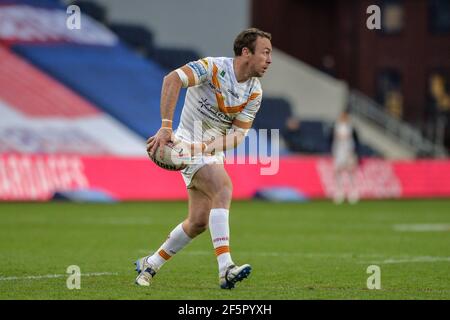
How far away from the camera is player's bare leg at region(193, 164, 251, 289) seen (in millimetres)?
9766

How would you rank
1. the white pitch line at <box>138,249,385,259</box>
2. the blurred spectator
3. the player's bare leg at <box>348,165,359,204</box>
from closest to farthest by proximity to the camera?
the white pitch line at <box>138,249,385,259</box>
the blurred spectator
the player's bare leg at <box>348,165,359,204</box>

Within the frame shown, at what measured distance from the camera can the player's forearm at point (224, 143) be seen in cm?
1020

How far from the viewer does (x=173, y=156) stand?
985cm

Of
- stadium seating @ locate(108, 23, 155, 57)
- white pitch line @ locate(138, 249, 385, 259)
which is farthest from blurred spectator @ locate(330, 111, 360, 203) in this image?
A: white pitch line @ locate(138, 249, 385, 259)

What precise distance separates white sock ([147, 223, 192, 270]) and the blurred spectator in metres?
19.5

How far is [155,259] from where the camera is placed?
34.0 ft

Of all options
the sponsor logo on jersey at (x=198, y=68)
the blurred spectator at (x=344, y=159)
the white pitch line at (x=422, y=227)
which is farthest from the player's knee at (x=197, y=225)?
the blurred spectator at (x=344, y=159)

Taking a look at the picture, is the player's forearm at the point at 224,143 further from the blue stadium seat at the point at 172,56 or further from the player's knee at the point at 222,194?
the blue stadium seat at the point at 172,56

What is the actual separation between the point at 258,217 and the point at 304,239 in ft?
17.4

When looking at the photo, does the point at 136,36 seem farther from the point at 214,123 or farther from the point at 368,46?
the point at 214,123

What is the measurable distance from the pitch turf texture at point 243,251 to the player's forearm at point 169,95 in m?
1.54

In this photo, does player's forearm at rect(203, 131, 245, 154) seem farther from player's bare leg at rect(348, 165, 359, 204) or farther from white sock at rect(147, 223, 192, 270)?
player's bare leg at rect(348, 165, 359, 204)

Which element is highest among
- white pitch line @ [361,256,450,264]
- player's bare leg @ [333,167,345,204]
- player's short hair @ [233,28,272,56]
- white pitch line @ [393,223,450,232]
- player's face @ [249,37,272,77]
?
player's bare leg @ [333,167,345,204]

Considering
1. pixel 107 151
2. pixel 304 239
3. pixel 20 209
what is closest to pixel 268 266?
pixel 304 239
